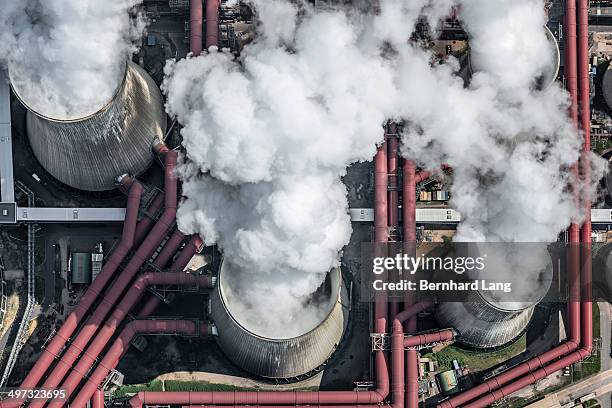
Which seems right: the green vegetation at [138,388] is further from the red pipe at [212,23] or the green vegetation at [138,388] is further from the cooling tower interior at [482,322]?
the red pipe at [212,23]

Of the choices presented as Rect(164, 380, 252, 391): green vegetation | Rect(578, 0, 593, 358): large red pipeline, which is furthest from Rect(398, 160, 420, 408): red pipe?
Rect(164, 380, 252, 391): green vegetation

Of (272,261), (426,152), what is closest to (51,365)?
(272,261)

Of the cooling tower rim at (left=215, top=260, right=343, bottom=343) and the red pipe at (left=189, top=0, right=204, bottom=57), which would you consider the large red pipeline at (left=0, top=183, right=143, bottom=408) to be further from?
the red pipe at (left=189, top=0, right=204, bottom=57)

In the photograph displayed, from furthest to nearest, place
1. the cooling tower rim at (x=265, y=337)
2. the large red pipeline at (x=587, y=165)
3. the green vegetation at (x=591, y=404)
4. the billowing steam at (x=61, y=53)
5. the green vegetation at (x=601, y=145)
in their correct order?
1. the green vegetation at (x=601, y=145)
2. the green vegetation at (x=591, y=404)
3. the large red pipeline at (x=587, y=165)
4. the cooling tower rim at (x=265, y=337)
5. the billowing steam at (x=61, y=53)

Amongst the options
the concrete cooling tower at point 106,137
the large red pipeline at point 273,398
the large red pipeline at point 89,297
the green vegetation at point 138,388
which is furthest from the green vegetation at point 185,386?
the concrete cooling tower at point 106,137

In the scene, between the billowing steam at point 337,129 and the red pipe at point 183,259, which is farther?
the red pipe at point 183,259

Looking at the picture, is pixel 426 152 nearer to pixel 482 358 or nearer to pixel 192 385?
pixel 482 358
